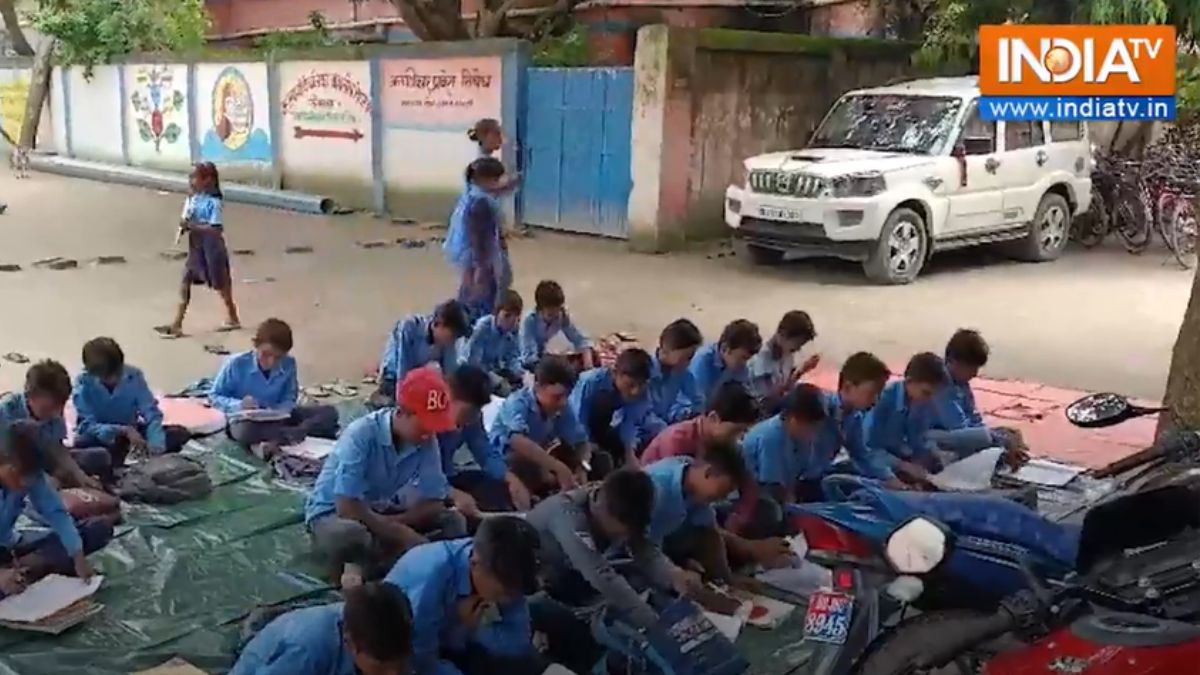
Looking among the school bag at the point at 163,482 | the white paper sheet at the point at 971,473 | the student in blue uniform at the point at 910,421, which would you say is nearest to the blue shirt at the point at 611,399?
the student in blue uniform at the point at 910,421

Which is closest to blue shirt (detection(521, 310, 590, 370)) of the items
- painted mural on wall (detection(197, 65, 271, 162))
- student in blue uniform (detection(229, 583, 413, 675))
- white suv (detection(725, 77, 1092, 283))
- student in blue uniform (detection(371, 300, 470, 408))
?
student in blue uniform (detection(371, 300, 470, 408))

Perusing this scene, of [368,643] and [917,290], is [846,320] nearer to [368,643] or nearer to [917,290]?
[917,290]

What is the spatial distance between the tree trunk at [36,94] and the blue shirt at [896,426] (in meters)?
21.3

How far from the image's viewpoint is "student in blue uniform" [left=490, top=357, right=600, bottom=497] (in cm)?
526

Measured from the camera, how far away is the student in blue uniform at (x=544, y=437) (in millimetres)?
5258

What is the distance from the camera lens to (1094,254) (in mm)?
14312

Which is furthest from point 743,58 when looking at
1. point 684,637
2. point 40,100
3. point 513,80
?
point 40,100

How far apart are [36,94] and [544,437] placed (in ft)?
69.9

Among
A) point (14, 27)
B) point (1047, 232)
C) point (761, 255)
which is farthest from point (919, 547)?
point (14, 27)

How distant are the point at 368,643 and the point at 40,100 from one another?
931 inches

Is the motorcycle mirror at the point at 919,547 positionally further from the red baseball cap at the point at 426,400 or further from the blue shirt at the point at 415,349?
the blue shirt at the point at 415,349

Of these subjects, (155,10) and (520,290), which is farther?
(155,10)

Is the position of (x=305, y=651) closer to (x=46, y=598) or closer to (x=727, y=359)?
(x=46, y=598)

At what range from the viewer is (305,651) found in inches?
119
